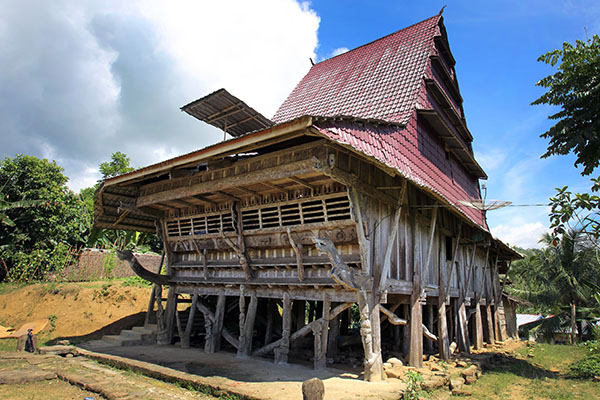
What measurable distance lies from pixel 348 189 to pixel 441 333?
6.04 meters

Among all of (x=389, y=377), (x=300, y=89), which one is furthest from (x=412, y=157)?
(x=300, y=89)

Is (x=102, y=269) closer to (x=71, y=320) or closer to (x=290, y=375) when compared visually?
(x=71, y=320)

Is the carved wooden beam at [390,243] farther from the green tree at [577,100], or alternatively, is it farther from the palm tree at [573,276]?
the palm tree at [573,276]

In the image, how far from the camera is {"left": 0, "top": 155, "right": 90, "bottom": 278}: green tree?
19.4 m

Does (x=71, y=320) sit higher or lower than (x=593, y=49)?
lower

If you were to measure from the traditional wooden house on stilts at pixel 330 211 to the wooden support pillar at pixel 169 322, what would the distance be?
4cm

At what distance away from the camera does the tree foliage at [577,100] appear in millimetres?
10117

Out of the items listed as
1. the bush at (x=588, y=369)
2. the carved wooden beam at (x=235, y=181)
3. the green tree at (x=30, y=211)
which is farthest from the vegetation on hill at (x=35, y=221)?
the bush at (x=588, y=369)

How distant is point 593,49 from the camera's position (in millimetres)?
10102

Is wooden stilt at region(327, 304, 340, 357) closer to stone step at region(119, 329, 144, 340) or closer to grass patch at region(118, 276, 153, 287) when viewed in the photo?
stone step at region(119, 329, 144, 340)

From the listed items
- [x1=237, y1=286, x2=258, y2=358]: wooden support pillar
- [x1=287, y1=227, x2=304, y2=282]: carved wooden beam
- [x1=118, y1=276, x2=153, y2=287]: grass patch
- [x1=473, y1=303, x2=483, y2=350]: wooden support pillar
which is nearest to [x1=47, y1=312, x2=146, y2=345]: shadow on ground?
[x1=118, y1=276, x2=153, y2=287]: grass patch

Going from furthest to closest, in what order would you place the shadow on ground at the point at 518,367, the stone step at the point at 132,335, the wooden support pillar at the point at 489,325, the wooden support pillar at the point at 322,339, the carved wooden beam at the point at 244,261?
1. the wooden support pillar at the point at 489,325
2. the stone step at the point at 132,335
3. the carved wooden beam at the point at 244,261
4. the shadow on ground at the point at 518,367
5. the wooden support pillar at the point at 322,339

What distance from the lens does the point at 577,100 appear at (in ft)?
33.9

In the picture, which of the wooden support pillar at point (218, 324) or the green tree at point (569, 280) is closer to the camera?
the wooden support pillar at point (218, 324)
